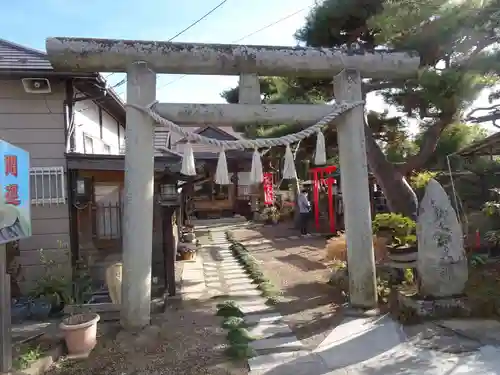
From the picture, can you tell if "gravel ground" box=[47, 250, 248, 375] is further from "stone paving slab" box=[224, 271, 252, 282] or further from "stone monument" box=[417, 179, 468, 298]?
"stone paving slab" box=[224, 271, 252, 282]

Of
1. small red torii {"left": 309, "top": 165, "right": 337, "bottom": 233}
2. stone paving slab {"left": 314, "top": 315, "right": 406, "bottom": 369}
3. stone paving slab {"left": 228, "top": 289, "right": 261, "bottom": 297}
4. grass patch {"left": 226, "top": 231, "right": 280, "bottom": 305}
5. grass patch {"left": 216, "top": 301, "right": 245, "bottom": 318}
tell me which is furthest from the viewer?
small red torii {"left": 309, "top": 165, "right": 337, "bottom": 233}

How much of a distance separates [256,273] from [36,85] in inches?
247

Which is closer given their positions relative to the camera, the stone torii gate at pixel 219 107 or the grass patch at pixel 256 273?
the stone torii gate at pixel 219 107

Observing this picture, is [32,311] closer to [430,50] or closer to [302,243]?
[430,50]

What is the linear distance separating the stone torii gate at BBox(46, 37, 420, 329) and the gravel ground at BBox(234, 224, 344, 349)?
0.75 metres

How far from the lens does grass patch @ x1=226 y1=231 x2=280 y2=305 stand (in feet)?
26.6

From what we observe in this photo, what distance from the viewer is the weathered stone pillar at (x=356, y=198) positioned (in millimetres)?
6465

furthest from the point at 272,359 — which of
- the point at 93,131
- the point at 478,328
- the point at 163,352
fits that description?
the point at 93,131

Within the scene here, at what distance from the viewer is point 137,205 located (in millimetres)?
6004

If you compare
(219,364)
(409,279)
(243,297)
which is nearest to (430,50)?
(409,279)

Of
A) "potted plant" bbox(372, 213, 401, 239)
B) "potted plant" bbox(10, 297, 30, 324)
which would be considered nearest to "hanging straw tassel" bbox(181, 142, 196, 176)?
"potted plant" bbox(10, 297, 30, 324)

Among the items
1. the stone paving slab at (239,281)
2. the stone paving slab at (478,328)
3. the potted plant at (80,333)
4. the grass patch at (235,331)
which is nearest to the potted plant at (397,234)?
the stone paving slab at (478,328)

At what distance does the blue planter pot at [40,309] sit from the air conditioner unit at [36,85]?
378 centimetres

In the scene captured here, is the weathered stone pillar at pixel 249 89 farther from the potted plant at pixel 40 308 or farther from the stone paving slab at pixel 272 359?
the potted plant at pixel 40 308
